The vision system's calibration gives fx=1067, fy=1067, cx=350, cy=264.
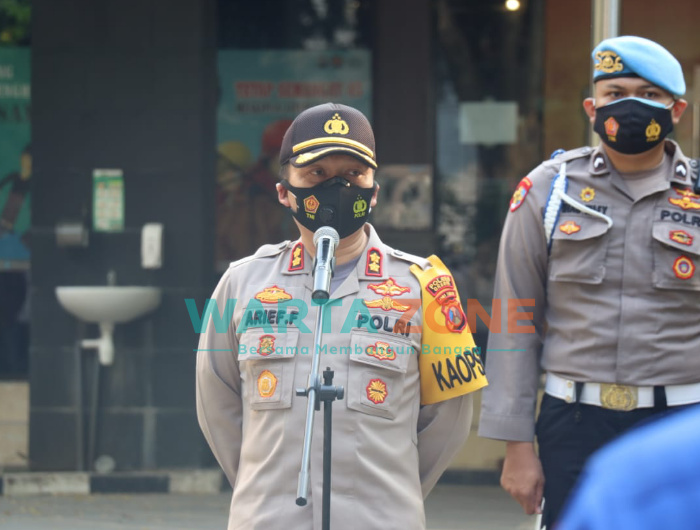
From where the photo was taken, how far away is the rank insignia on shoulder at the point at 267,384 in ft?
8.37

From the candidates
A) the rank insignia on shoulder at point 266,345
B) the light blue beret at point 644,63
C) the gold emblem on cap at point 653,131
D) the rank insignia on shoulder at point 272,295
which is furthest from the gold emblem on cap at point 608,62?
the rank insignia on shoulder at point 266,345

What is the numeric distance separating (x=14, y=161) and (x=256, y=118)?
5.66 ft

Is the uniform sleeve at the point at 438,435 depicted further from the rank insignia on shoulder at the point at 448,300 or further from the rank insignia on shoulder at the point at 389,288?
the rank insignia on shoulder at the point at 389,288

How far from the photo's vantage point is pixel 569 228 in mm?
2914

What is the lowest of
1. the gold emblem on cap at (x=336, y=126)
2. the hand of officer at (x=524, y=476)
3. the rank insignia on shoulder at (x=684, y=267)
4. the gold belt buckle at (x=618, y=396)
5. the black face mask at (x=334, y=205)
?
the hand of officer at (x=524, y=476)

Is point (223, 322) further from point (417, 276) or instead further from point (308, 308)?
point (417, 276)

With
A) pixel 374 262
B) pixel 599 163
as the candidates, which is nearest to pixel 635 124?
pixel 599 163

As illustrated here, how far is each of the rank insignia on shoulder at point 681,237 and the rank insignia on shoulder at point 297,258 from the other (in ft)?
3.20

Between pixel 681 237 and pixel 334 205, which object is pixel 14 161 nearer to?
pixel 334 205

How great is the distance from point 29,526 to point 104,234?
6.35 ft

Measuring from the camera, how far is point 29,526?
612cm

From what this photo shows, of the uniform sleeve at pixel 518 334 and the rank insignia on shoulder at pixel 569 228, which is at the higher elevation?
the rank insignia on shoulder at pixel 569 228

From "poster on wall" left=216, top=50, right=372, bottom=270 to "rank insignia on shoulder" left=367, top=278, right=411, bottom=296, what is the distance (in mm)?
4664

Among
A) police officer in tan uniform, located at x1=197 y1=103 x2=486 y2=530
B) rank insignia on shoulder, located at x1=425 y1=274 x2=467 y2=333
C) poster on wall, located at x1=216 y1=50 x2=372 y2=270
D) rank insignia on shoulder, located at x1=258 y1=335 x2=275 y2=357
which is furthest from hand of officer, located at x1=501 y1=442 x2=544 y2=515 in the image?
poster on wall, located at x1=216 y1=50 x2=372 y2=270
